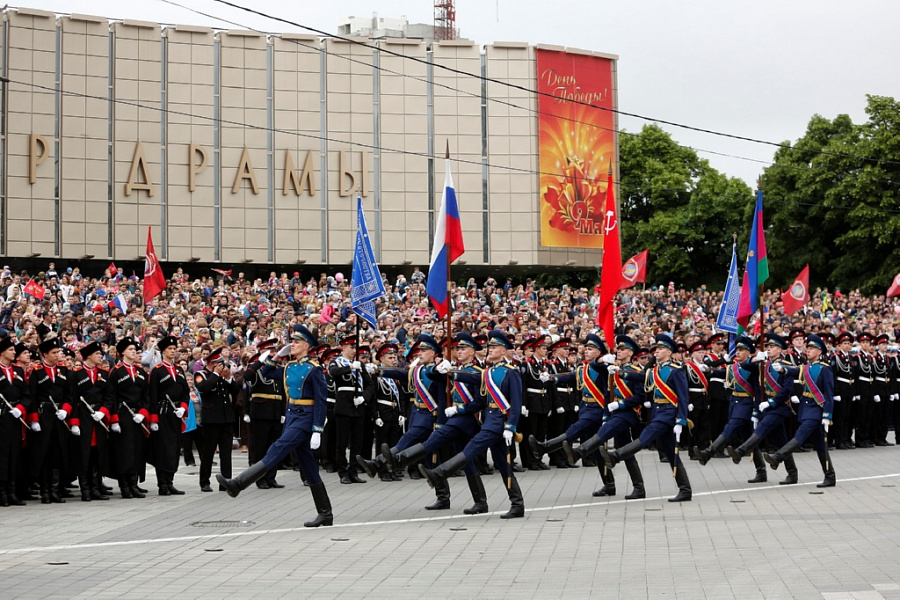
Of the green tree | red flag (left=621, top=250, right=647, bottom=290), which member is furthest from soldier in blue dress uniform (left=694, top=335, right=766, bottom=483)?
the green tree

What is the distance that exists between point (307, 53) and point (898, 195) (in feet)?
84.4

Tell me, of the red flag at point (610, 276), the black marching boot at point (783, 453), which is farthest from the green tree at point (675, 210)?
the black marching boot at point (783, 453)

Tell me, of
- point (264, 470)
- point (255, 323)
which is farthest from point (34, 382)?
point (255, 323)

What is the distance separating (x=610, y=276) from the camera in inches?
664

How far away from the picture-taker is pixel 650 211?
65.2 metres

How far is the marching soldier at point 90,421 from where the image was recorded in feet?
48.4

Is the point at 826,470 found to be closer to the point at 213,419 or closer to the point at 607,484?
the point at 607,484

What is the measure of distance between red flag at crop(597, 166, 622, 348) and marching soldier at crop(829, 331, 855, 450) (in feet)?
21.3

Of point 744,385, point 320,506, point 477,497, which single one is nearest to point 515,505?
point 477,497

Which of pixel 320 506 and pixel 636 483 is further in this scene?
pixel 636 483

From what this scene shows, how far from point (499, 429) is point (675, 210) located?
52.8m

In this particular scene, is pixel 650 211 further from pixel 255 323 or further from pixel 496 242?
pixel 255 323

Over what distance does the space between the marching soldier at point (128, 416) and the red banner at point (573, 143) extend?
128 feet

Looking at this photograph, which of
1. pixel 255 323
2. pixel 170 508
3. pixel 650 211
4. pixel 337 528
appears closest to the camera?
pixel 337 528
